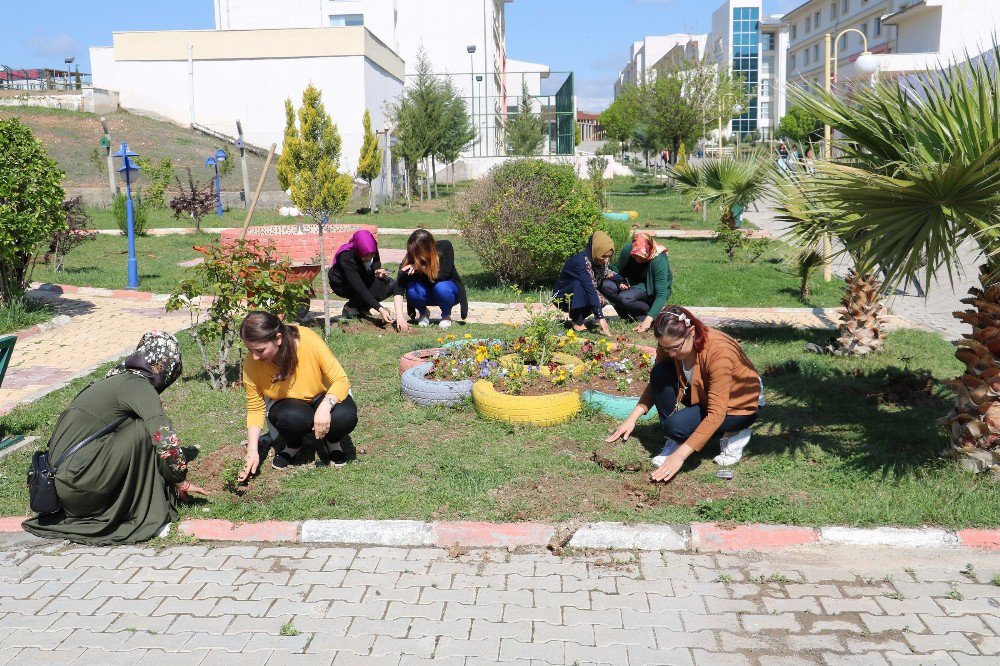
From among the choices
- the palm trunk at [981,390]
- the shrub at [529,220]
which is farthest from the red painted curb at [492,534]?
the shrub at [529,220]

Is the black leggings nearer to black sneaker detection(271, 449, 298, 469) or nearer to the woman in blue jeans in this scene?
black sneaker detection(271, 449, 298, 469)

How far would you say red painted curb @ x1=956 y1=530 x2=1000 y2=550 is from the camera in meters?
4.74

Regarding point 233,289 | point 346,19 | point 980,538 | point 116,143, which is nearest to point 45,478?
point 233,289

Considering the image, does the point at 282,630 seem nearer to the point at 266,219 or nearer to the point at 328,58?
the point at 266,219

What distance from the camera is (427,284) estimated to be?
10094 millimetres

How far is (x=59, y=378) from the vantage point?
28.5 feet

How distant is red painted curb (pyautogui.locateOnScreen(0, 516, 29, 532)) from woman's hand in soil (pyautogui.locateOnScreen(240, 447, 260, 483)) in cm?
Answer: 128

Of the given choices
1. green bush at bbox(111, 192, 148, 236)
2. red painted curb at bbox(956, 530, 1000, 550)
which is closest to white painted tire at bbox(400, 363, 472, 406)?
red painted curb at bbox(956, 530, 1000, 550)

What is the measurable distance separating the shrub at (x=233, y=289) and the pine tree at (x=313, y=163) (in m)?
15.4

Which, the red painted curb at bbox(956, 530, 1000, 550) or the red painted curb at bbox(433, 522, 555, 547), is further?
the red painted curb at bbox(433, 522, 555, 547)

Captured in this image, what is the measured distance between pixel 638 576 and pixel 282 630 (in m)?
1.79

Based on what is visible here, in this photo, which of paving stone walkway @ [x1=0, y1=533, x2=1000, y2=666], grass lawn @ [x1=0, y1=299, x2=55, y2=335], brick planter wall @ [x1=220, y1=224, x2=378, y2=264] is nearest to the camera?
paving stone walkway @ [x1=0, y1=533, x2=1000, y2=666]

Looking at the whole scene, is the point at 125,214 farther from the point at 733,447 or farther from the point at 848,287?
the point at 733,447

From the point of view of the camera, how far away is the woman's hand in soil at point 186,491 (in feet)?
17.6
